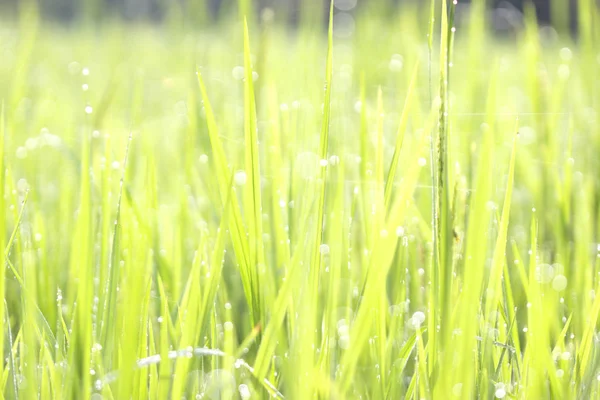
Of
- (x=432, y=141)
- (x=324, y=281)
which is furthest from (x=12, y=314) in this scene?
(x=432, y=141)

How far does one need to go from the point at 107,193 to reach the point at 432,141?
23cm

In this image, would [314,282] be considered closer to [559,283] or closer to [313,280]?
[313,280]

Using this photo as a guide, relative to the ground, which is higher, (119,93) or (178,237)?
(119,93)

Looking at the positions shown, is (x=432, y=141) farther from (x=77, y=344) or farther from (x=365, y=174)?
(x=77, y=344)

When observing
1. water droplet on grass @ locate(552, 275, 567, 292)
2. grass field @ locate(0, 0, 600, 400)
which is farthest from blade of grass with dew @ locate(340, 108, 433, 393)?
water droplet on grass @ locate(552, 275, 567, 292)

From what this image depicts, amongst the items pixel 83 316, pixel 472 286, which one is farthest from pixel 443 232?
pixel 83 316

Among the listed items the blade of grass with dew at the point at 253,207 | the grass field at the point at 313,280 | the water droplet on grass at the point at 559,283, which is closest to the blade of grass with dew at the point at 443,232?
the grass field at the point at 313,280

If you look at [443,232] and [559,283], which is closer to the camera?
[443,232]

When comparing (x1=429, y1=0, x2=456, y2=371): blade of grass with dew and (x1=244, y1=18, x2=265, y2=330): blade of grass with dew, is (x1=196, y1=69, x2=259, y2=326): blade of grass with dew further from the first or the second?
(x1=429, y1=0, x2=456, y2=371): blade of grass with dew

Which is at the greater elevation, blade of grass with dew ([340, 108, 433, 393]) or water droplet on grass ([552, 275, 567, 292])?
blade of grass with dew ([340, 108, 433, 393])

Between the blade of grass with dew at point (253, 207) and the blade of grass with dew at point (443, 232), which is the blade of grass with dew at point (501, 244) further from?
the blade of grass with dew at point (253, 207)

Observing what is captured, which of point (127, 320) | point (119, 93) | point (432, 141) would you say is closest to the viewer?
point (127, 320)

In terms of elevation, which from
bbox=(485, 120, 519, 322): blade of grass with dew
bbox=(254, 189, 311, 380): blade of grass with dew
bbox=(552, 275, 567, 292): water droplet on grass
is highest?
bbox=(485, 120, 519, 322): blade of grass with dew

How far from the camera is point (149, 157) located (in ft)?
1.75
